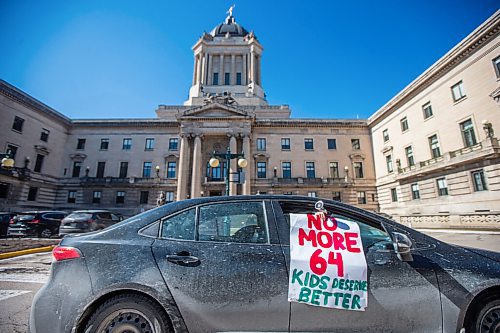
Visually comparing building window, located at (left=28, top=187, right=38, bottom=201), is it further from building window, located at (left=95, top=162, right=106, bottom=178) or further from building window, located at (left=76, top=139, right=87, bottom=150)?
building window, located at (left=76, top=139, right=87, bottom=150)

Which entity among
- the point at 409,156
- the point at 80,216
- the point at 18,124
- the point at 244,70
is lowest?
the point at 80,216

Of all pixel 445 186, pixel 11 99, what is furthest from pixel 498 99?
pixel 11 99

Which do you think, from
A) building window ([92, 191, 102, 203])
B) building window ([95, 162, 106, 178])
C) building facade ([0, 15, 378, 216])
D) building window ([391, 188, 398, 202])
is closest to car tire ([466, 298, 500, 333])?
building facade ([0, 15, 378, 216])

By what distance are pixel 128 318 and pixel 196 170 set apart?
29272 millimetres

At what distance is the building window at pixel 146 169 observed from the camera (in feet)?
109

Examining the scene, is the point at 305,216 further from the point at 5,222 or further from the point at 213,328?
the point at 5,222

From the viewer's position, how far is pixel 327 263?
227 cm

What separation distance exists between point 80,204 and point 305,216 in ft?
126

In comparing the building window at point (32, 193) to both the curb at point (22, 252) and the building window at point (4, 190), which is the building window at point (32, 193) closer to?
the building window at point (4, 190)

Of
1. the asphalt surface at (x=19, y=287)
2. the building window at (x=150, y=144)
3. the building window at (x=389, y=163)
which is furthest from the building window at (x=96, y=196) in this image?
the building window at (x=389, y=163)

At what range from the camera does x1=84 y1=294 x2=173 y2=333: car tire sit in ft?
6.57

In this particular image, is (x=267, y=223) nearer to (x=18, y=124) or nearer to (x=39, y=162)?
(x=18, y=124)

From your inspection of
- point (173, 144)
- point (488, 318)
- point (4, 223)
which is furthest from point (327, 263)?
point (173, 144)

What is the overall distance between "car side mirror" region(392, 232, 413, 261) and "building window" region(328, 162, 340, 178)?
3192cm
